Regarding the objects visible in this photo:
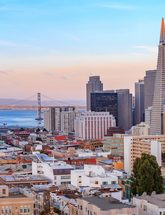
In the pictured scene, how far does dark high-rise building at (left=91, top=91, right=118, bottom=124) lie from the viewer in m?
86.4

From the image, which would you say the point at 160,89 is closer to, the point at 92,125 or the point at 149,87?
the point at 92,125

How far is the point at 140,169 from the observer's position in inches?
792

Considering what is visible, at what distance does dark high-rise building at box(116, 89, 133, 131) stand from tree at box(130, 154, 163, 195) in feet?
209

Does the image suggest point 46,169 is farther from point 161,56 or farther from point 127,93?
point 127,93

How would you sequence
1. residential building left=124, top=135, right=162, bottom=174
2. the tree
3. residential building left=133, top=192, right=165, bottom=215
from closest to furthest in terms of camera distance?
residential building left=133, top=192, right=165, bottom=215 < the tree < residential building left=124, top=135, right=162, bottom=174

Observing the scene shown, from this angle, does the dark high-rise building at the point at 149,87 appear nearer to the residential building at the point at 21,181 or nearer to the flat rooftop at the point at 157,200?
the residential building at the point at 21,181

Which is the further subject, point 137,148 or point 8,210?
point 137,148

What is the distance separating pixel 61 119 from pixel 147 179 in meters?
61.5

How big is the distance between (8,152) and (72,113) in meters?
41.9

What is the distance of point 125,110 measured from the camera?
86.7 meters

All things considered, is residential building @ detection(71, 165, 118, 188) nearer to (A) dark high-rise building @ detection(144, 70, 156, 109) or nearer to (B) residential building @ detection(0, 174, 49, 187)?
(B) residential building @ detection(0, 174, 49, 187)

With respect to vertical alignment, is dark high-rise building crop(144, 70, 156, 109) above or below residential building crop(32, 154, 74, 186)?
above

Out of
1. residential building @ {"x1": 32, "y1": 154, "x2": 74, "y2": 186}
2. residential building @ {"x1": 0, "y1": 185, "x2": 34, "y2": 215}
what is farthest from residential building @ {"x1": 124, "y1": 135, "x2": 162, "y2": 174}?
residential building @ {"x1": 0, "y1": 185, "x2": 34, "y2": 215}

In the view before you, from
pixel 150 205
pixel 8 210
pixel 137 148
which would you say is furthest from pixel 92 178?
pixel 137 148
